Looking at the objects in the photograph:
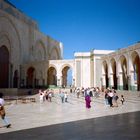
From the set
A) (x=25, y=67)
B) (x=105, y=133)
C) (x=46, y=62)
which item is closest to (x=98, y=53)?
(x=46, y=62)

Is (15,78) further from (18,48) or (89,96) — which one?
(89,96)

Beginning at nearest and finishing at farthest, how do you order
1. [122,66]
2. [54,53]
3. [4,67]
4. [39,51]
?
1. [122,66]
2. [4,67]
3. [39,51]
4. [54,53]

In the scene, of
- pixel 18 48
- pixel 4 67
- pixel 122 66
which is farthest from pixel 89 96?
pixel 18 48

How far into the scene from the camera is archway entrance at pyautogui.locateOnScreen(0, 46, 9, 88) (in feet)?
107

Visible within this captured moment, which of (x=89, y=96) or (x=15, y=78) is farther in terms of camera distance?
(x=15, y=78)

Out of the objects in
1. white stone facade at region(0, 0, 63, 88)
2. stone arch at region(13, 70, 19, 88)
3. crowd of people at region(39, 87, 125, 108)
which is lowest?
crowd of people at region(39, 87, 125, 108)

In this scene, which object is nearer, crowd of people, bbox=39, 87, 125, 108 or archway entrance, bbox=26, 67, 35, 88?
crowd of people, bbox=39, 87, 125, 108

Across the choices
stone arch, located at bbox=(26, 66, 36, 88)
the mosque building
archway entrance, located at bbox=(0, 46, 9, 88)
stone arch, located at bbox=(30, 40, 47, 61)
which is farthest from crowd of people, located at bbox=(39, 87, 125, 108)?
stone arch, located at bbox=(30, 40, 47, 61)

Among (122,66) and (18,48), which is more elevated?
(18,48)

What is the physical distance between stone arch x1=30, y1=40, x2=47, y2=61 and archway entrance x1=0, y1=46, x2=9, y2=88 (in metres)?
8.46

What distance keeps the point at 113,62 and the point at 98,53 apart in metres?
4.05

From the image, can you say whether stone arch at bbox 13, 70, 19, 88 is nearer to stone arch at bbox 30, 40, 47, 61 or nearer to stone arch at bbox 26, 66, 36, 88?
stone arch at bbox 26, 66, 36, 88

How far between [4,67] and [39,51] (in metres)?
13.6

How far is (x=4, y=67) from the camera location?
3322 cm
